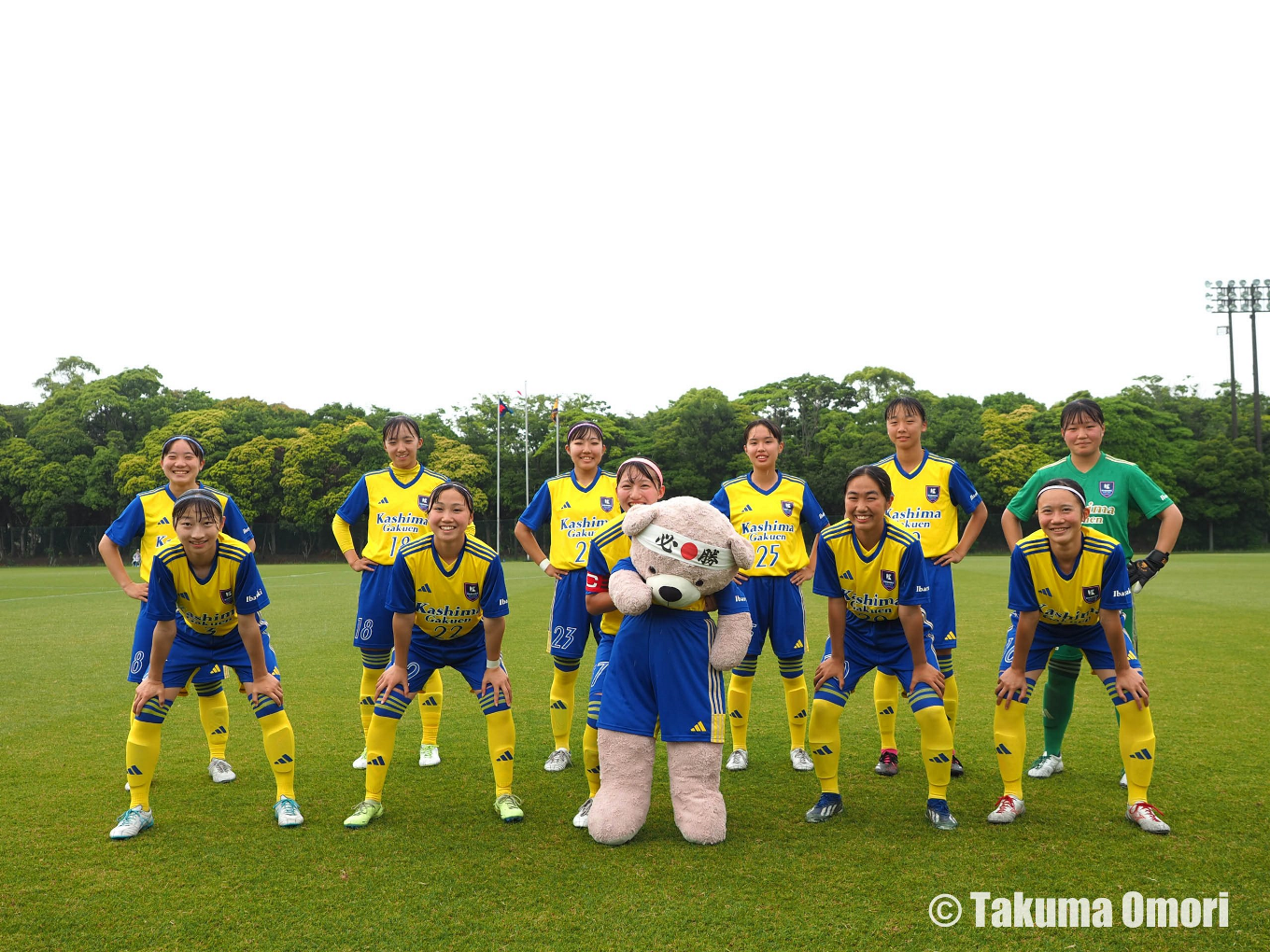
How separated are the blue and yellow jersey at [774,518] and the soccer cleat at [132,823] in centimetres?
368

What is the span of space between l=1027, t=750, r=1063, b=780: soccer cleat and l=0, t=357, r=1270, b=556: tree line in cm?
3572

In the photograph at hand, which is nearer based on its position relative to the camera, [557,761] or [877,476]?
[877,476]

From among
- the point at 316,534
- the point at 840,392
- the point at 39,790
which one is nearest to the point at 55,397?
the point at 316,534

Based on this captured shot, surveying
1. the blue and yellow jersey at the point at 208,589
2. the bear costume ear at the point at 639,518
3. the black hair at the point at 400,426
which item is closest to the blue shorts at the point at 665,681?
the bear costume ear at the point at 639,518

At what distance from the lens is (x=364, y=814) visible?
4504 millimetres

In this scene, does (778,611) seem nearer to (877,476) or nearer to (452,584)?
(877,476)

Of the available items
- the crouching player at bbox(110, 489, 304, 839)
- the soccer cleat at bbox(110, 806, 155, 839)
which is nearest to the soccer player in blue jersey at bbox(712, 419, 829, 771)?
the crouching player at bbox(110, 489, 304, 839)

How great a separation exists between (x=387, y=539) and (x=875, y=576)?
10.7 ft

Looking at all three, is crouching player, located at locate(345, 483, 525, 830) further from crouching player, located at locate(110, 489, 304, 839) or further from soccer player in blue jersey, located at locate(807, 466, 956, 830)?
soccer player in blue jersey, located at locate(807, 466, 956, 830)

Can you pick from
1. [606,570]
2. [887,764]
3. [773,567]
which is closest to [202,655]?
[606,570]

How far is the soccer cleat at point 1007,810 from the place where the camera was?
175 inches

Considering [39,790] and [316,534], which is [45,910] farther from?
[316,534]

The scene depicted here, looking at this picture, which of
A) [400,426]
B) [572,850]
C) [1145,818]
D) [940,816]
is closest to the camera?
[572,850]

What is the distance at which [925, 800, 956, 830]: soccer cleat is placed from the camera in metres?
4.39
